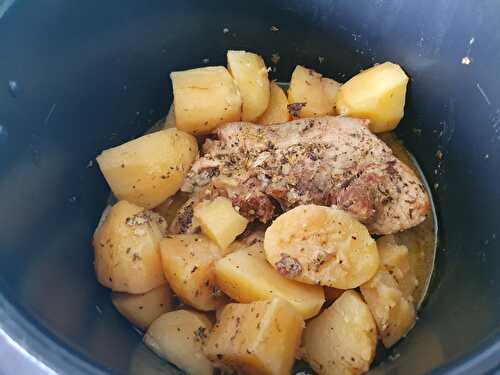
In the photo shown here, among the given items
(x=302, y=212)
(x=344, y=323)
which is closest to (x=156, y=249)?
(x=302, y=212)

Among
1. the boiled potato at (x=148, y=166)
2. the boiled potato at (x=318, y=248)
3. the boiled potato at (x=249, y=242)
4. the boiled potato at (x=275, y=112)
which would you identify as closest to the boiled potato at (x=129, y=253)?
the boiled potato at (x=148, y=166)

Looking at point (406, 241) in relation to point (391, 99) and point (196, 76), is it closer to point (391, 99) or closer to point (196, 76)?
point (391, 99)

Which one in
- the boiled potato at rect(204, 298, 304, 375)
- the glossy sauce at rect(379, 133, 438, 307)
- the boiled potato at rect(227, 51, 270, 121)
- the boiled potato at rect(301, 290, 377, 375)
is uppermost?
the boiled potato at rect(227, 51, 270, 121)

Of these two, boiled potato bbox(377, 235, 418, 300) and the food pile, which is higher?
the food pile

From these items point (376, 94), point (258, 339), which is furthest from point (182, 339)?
point (376, 94)

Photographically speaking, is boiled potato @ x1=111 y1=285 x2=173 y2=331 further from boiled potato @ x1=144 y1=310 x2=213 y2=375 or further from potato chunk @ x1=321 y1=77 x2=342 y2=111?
potato chunk @ x1=321 y1=77 x2=342 y2=111

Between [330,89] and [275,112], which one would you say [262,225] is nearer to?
[275,112]

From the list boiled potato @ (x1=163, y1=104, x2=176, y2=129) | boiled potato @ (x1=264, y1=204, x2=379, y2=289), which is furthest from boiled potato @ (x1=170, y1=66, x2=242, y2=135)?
boiled potato @ (x1=264, y1=204, x2=379, y2=289)
